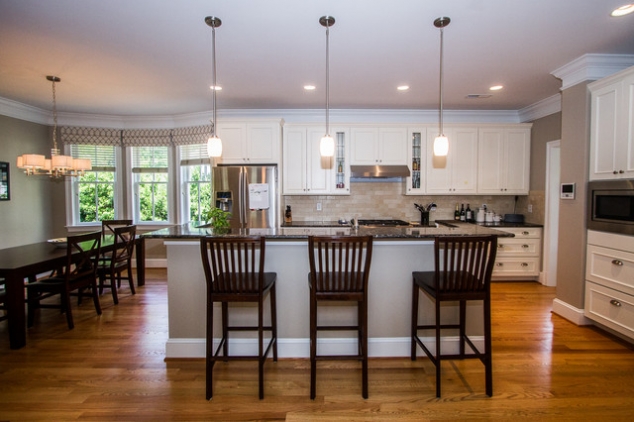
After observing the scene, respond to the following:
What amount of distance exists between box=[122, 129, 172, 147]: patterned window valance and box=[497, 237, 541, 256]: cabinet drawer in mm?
5592

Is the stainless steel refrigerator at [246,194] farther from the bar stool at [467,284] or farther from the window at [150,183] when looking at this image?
the bar stool at [467,284]

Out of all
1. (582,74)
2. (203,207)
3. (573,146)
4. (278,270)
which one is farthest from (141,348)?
(582,74)

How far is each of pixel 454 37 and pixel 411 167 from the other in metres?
2.34

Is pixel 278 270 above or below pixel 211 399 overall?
above

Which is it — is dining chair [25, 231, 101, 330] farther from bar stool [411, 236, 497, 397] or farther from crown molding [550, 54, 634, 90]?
crown molding [550, 54, 634, 90]

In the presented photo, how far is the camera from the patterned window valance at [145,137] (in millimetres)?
5367

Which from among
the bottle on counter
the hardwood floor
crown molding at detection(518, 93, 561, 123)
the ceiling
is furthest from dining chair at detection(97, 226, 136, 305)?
crown molding at detection(518, 93, 561, 123)

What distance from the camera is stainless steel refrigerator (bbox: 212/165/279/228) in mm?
4387

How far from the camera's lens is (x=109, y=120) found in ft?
17.6

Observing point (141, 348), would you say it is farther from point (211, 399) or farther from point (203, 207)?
point (203, 207)

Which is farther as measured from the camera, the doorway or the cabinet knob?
the doorway

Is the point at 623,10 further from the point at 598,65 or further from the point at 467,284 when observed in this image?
the point at 467,284

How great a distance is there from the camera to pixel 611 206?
288 cm

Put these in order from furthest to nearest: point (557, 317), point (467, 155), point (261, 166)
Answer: point (467, 155)
point (261, 166)
point (557, 317)
